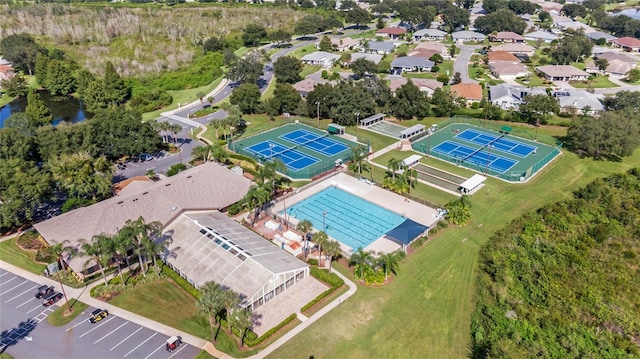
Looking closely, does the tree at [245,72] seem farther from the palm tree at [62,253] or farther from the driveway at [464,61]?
the palm tree at [62,253]

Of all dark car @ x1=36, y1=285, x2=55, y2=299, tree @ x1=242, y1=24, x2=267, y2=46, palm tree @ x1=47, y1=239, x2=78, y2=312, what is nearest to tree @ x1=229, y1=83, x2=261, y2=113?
palm tree @ x1=47, y1=239, x2=78, y2=312

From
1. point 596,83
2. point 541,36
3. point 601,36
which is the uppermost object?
point 541,36

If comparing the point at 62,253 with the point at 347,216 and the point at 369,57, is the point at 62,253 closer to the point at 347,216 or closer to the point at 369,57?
the point at 347,216

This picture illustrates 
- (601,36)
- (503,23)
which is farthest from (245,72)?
(601,36)

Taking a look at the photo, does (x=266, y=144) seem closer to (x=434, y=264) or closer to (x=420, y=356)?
(x=434, y=264)

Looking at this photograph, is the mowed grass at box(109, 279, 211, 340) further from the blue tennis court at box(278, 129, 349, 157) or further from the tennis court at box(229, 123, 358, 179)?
the blue tennis court at box(278, 129, 349, 157)

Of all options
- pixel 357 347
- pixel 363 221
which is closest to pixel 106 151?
pixel 363 221

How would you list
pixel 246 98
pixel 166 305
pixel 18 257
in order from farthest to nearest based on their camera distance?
pixel 246 98, pixel 18 257, pixel 166 305

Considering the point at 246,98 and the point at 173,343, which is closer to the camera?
the point at 173,343
